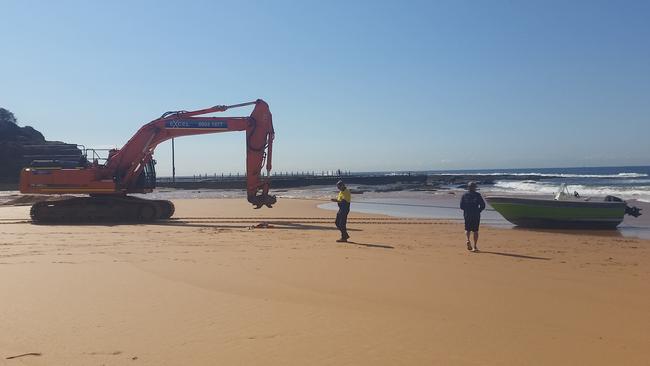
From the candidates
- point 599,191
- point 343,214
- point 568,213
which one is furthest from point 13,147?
point 568,213

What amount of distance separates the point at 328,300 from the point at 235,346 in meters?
1.96

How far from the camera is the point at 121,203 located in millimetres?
19672

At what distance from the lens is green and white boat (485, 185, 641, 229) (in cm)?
1711

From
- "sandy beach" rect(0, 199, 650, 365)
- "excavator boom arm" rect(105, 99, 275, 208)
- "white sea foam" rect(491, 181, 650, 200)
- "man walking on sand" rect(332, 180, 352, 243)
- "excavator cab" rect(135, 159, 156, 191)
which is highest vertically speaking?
"excavator boom arm" rect(105, 99, 275, 208)

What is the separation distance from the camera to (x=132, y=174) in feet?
66.5

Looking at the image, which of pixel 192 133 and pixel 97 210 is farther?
pixel 192 133

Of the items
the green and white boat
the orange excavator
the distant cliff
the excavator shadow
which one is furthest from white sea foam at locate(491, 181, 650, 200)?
the distant cliff

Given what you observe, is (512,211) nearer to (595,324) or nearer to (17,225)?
(595,324)

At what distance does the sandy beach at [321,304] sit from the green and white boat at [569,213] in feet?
16.0

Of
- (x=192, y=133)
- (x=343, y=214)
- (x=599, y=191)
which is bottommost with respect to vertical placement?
(x=599, y=191)

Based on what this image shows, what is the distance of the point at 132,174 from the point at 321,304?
51.4 feet

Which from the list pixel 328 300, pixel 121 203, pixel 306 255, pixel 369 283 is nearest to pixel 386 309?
pixel 328 300

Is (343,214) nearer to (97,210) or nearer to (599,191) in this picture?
(97,210)

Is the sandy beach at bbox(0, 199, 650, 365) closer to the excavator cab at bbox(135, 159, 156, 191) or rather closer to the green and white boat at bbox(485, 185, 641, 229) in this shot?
the green and white boat at bbox(485, 185, 641, 229)
